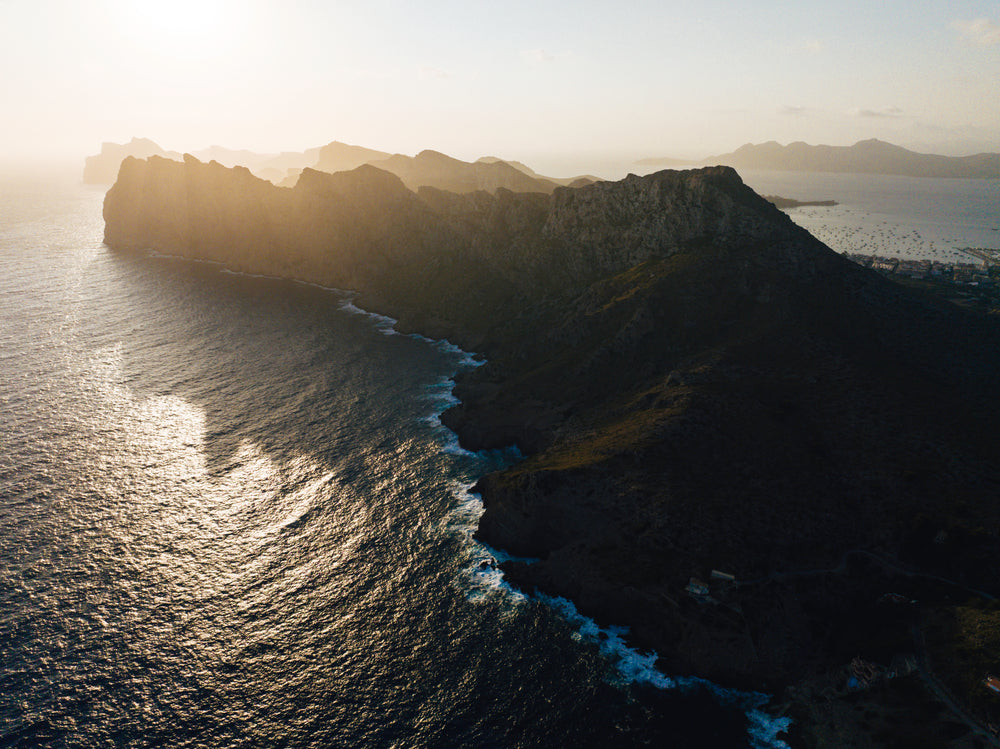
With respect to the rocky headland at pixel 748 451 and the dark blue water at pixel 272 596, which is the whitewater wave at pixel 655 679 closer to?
the dark blue water at pixel 272 596

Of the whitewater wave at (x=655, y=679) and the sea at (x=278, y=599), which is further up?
the sea at (x=278, y=599)

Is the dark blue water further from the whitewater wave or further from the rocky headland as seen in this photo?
the rocky headland

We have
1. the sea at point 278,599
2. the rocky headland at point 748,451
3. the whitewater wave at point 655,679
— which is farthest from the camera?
the rocky headland at point 748,451

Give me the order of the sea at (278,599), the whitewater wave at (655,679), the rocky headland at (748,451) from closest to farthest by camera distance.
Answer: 1. the sea at (278,599)
2. the whitewater wave at (655,679)
3. the rocky headland at (748,451)

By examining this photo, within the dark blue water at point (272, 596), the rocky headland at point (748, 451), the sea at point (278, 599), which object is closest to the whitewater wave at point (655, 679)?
the sea at point (278, 599)

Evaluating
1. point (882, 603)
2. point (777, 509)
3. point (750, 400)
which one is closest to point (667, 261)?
point (750, 400)

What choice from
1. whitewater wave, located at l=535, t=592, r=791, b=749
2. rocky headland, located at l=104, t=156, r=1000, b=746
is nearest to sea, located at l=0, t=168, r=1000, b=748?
whitewater wave, located at l=535, t=592, r=791, b=749

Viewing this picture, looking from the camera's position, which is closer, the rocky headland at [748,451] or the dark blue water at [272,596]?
the dark blue water at [272,596]

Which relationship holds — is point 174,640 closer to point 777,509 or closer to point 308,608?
point 308,608
